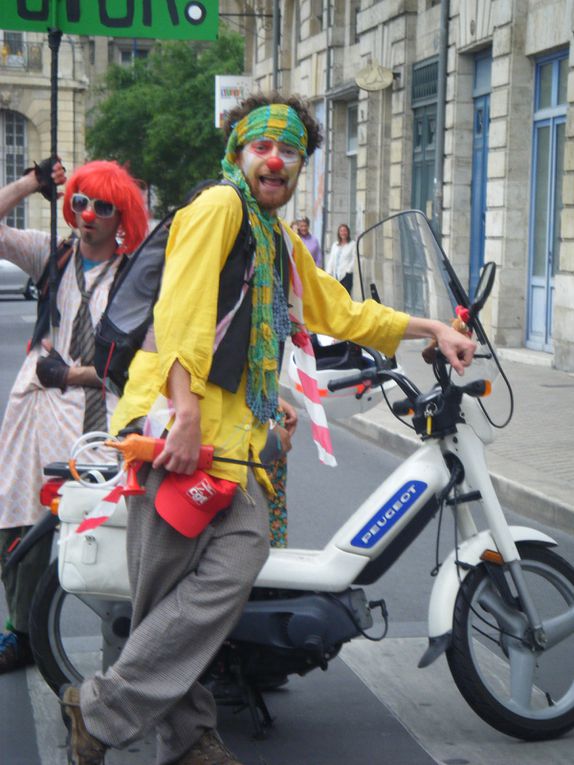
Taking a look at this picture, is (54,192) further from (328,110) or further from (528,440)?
(328,110)

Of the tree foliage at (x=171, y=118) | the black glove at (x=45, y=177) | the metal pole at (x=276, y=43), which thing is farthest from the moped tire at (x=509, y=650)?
the tree foliage at (x=171, y=118)

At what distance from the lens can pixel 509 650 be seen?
4125 mm

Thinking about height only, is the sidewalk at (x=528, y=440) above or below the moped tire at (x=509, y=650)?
below

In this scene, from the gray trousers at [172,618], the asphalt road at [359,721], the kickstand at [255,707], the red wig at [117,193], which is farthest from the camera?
the red wig at [117,193]

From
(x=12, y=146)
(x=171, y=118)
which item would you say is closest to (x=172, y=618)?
(x=171, y=118)

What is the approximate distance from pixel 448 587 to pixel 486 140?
15.7 meters

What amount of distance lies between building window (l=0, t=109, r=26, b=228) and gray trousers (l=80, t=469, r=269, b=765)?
62.2m

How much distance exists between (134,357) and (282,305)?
1.54 feet

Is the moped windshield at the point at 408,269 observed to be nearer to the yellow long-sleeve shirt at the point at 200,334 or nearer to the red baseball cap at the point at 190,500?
the yellow long-sleeve shirt at the point at 200,334

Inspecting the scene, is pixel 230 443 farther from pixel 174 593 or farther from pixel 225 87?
pixel 225 87

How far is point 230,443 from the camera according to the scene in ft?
12.0

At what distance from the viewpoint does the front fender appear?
4.01m

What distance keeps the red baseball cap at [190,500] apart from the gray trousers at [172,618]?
58 mm

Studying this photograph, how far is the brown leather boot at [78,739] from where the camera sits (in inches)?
145
